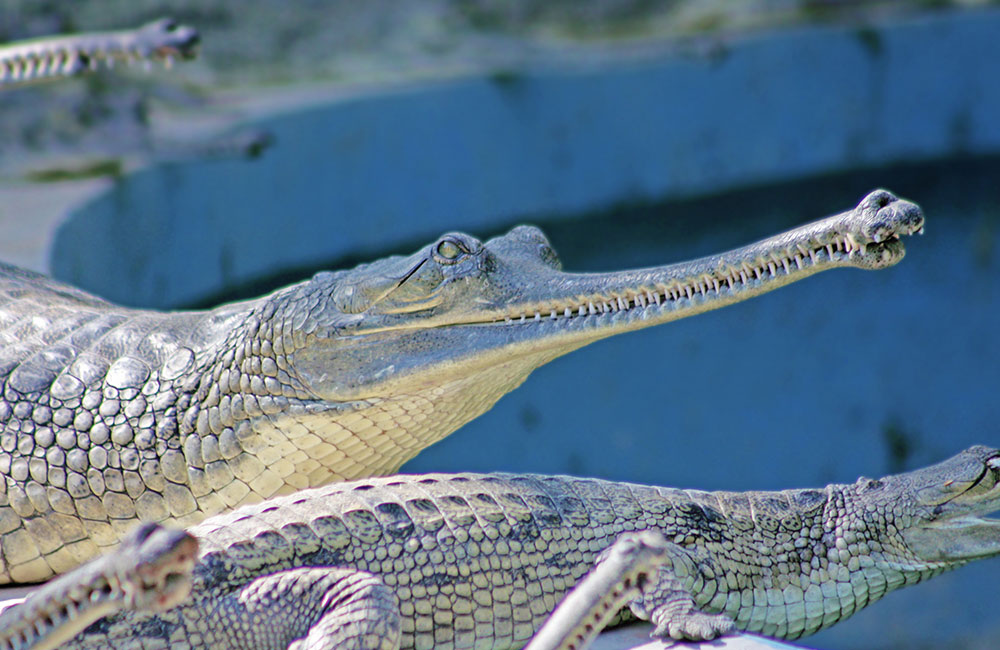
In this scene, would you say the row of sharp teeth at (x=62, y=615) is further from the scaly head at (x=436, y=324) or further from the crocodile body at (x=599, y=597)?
the scaly head at (x=436, y=324)

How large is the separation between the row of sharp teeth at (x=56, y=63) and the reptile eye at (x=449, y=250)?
6.28 feet

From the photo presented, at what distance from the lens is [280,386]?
3000 mm

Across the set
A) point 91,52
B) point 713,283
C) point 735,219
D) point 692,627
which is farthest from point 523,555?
point 735,219

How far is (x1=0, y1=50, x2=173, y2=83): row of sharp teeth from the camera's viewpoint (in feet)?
14.4

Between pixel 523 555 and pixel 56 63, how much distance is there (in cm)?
303

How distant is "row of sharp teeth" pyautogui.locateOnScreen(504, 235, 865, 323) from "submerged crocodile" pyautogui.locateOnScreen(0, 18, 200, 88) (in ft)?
7.12

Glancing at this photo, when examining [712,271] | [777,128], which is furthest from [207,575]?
[777,128]

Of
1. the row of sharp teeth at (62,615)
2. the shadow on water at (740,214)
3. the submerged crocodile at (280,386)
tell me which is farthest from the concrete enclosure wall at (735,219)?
the row of sharp teeth at (62,615)

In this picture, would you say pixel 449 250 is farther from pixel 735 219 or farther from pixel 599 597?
pixel 735 219

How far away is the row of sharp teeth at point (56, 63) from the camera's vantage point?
14.4 feet

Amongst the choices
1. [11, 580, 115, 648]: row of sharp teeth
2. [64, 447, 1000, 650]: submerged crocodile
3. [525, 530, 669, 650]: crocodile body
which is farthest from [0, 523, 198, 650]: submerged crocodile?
[525, 530, 669, 650]: crocodile body

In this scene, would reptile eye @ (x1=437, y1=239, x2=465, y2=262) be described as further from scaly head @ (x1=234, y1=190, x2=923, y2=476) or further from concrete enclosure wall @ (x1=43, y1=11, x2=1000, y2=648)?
A: concrete enclosure wall @ (x1=43, y1=11, x2=1000, y2=648)

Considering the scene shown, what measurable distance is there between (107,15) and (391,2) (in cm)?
202

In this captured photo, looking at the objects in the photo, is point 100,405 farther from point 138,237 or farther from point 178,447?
point 138,237
